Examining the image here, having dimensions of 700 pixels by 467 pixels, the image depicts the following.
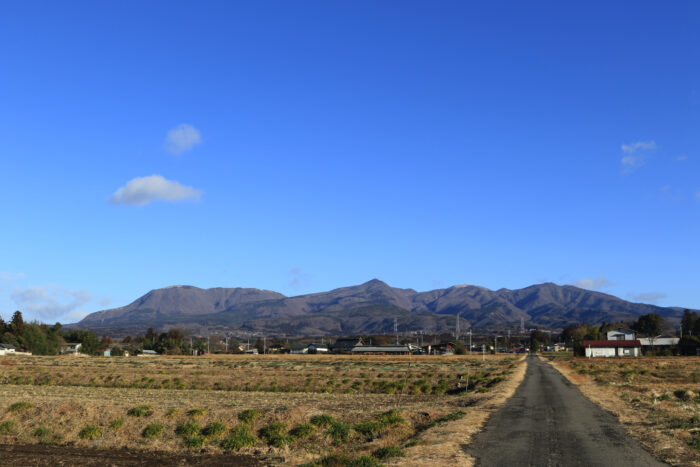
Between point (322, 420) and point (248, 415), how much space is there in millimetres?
4022

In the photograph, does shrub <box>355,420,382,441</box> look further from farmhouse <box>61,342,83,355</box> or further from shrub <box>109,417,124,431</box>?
farmhouse <box>61,342,83,355</box>

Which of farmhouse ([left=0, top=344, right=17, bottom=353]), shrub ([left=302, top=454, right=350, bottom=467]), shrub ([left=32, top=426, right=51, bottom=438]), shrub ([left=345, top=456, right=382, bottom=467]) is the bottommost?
farmhouse ([left=0, top=344, right=17, bottom=353])

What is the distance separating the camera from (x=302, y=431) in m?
26.6

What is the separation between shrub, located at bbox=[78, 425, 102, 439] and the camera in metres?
29.0

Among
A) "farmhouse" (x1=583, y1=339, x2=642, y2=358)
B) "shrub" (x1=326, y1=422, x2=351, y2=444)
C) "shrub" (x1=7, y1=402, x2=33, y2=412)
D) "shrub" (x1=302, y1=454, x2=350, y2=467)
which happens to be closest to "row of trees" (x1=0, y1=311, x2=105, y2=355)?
"shrub" (x1=7, y1=402, x2=33, y2=412)

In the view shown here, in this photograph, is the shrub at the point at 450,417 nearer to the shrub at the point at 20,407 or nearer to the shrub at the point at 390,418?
the shrub at the point at 390,418

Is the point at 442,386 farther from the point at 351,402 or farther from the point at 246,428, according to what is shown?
the point at 246,428

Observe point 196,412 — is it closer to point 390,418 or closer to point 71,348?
point 390,418

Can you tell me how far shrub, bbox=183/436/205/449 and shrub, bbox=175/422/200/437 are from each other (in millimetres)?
588

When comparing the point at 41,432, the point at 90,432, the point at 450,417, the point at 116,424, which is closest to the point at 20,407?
the point at 41,432

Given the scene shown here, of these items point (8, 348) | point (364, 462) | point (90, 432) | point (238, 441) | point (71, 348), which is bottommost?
point (71, 348)

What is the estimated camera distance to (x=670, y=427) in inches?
1015

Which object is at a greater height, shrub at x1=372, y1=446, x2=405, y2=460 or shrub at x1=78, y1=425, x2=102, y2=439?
shrub at x1=372, y1=446, x2=405, y2=460

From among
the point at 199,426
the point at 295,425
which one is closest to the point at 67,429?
the point at 199,426
